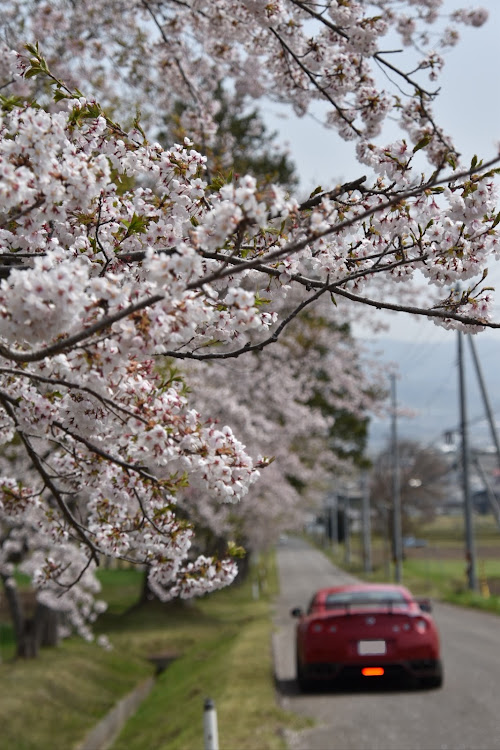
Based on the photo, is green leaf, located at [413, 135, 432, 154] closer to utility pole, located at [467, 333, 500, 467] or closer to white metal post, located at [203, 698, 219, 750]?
white metal post, located at [203, 698, 219, 750]

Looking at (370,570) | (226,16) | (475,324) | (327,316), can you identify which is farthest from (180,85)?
(370,570)

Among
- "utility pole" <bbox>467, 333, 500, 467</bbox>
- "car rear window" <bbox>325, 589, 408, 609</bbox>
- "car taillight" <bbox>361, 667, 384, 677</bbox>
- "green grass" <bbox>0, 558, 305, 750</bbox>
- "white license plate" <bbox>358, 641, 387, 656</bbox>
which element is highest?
"utility pole" <bbox>467, 333, 500, 467</bbox>

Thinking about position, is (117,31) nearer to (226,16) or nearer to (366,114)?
(226,16)

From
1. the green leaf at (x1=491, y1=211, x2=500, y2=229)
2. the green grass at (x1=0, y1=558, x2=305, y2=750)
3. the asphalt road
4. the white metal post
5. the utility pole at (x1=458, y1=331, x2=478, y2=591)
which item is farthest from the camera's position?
the utility pole at (x1=458, y1=331, x2=478, y2=591)

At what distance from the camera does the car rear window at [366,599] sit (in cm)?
1088

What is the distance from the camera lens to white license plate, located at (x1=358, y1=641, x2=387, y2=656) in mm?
10289

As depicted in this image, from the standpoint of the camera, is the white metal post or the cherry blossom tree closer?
the cherry blossom tree

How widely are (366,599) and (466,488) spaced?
21.1 m

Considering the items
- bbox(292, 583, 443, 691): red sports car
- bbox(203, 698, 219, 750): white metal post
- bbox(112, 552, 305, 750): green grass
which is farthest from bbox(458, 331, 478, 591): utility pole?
bbox(203, 698, 219, 750): white metal post

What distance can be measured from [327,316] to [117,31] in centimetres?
1450

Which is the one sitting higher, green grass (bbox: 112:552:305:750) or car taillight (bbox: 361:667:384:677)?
car taillight (bbox: 361:667:384:677)

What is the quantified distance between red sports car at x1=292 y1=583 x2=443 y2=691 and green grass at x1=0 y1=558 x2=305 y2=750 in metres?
0.72

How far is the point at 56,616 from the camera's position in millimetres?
18703

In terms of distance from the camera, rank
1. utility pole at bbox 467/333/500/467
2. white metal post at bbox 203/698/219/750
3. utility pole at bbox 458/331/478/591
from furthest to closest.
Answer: utility pole at bbox 458/331/478/591 → utility pole at bbox 467/333/500/467 → white metal post at bbox 203/698/219/750
